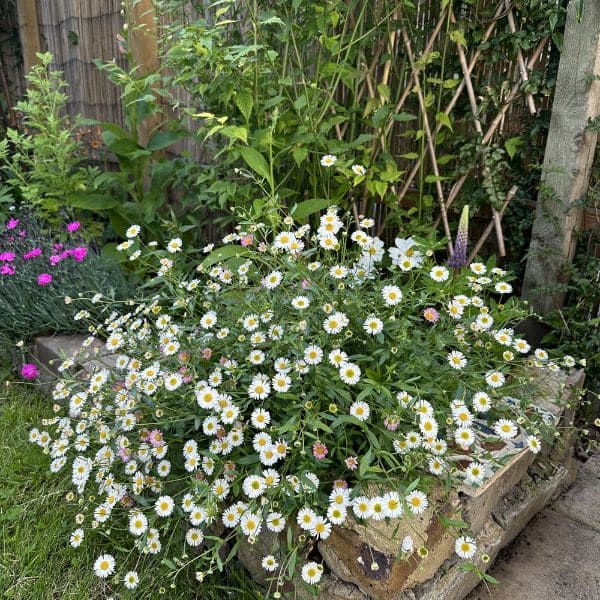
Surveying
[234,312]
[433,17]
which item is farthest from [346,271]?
[433,17]

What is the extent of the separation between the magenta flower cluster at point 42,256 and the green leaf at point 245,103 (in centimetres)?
100

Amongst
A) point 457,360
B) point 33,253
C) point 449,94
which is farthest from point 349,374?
point 33,253

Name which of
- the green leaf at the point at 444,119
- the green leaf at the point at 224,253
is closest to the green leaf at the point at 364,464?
the green leaf at the point at 224,253

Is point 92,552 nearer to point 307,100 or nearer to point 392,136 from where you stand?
point 307,100

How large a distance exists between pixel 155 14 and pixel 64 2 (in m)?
1.28

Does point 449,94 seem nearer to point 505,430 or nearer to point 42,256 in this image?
point 505,430

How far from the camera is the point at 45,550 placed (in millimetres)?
1740

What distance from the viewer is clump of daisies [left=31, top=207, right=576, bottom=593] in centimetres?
146

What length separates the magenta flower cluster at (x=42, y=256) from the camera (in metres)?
2.71

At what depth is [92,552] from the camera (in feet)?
5.70

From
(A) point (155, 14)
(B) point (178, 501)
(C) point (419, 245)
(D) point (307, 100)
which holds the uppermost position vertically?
(A) point (155, 14)

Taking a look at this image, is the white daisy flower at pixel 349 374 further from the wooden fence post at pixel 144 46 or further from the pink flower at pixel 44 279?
the wooden fence post at pixel 144 46

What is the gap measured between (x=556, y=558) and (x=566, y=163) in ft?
4.41

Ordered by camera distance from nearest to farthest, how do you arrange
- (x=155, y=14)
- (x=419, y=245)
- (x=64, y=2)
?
1. (x=419, y=245)
2. (x=155, y=14)
3. (x=64, y=2)
